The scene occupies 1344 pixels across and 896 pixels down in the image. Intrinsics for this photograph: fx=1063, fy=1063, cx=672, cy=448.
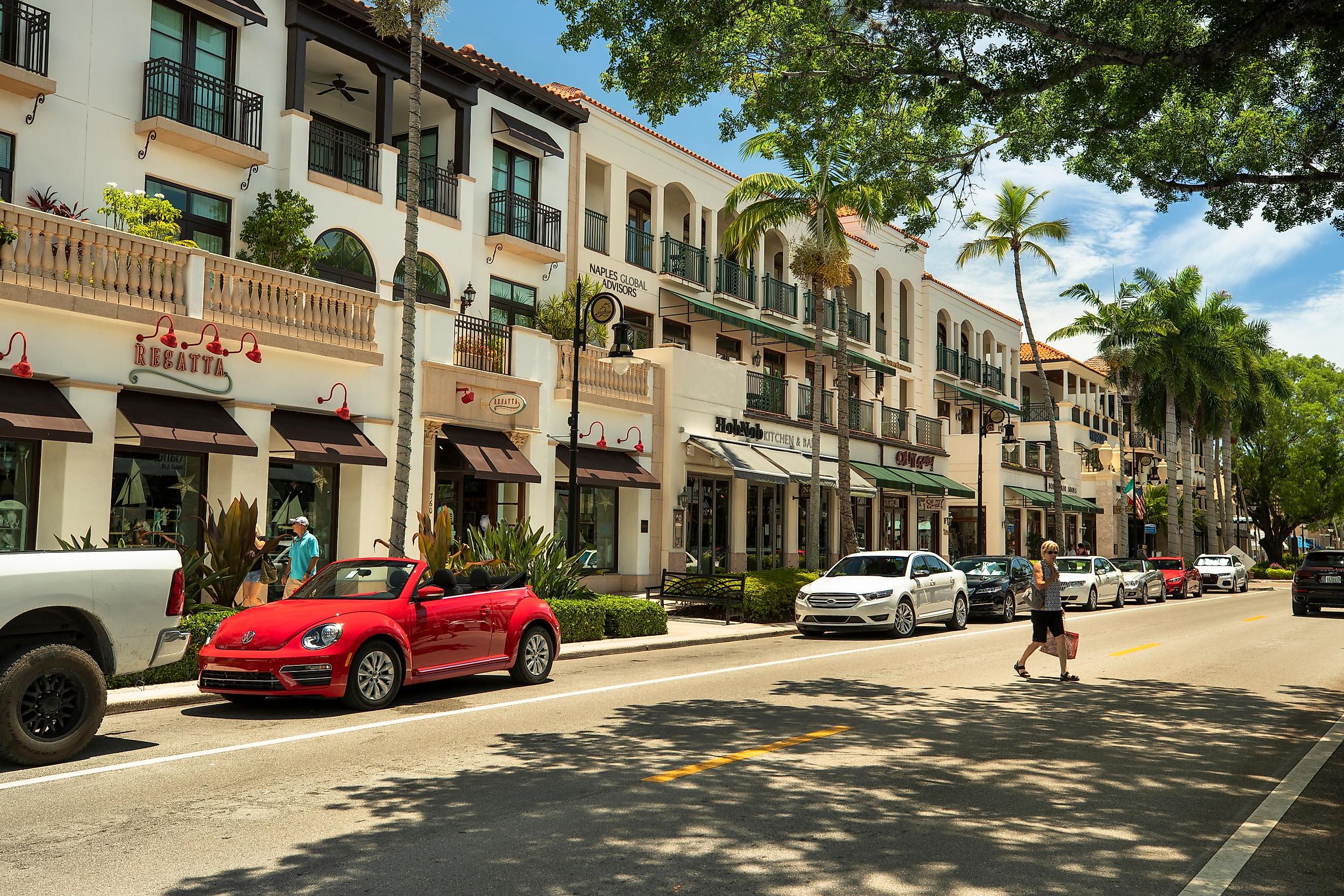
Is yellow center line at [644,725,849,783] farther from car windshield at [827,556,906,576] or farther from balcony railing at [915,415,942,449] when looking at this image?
balcony railing at [915,415,942,449]

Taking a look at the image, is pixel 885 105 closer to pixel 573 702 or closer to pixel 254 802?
pixel 573 702

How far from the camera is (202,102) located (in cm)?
1841

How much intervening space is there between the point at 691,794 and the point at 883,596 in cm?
1301

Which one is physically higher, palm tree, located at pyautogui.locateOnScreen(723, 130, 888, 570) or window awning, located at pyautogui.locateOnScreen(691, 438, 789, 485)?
palm tree, located at pyautogui.locateOnScreen(723, 130, 888, 570)

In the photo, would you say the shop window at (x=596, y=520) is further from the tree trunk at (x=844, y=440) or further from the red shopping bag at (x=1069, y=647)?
the red shopping bag at (x=1069, y=647)

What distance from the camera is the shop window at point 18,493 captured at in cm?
1468

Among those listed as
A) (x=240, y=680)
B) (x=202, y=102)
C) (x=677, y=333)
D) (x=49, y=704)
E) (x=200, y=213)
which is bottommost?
(x=240, y=680)

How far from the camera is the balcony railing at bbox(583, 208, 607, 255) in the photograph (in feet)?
86.8

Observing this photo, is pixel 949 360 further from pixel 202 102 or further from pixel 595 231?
pixel 202 102

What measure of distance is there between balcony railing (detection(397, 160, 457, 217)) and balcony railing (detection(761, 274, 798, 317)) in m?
12.6

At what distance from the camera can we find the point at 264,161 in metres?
19.0

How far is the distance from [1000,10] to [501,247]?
16.0 metres

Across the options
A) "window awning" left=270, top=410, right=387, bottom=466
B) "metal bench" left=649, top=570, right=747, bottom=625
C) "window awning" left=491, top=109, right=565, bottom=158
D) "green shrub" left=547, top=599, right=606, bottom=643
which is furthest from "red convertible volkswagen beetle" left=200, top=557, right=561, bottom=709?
"window awning" left=491, top=109, right=565, bottom=158

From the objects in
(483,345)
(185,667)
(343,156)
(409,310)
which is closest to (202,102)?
(343,156)
